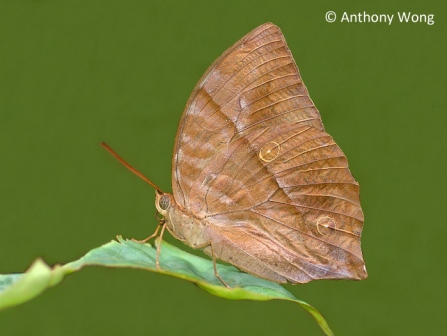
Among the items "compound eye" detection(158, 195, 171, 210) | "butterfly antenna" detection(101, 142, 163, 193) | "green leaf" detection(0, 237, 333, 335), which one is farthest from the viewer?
"compound eye" detection(158, 195, 171, 210)

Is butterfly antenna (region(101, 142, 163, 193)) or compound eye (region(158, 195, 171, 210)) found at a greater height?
butterfly antenna (region(101, 142, 163, 193))

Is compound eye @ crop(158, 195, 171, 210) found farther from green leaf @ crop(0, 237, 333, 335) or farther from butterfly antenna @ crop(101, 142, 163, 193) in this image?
green leaf @ crop(0, 237, 333, 335)

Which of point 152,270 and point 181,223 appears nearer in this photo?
point 152,270

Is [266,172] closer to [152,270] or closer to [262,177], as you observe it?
[262,177]

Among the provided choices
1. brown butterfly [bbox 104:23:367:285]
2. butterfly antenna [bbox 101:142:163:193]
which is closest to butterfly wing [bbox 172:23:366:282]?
brown butterfly [bbox 104:23:367:285]

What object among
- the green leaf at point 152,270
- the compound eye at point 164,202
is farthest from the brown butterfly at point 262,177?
the green leaf at point 152,270

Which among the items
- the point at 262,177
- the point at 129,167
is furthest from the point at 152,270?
the point at 262,177
